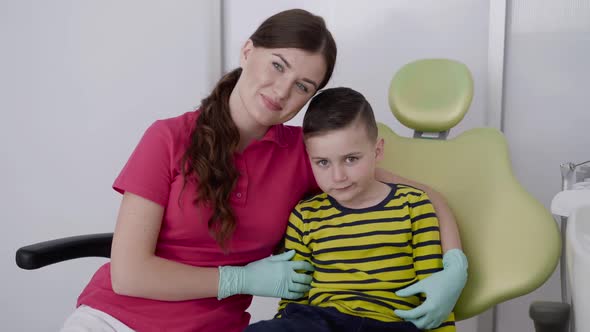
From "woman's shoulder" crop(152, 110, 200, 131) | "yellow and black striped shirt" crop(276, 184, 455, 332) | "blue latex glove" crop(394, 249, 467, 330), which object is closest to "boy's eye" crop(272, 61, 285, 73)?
"woman's shoulder" crop(152, 110, 200, 131)

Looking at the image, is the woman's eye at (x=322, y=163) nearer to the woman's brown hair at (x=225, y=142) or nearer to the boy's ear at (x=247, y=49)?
the woman's brown hair at (x=225, y=142)

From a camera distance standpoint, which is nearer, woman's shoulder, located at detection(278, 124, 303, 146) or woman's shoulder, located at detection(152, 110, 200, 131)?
woman's shoulder, located at detection(152, 110, 200, 131)

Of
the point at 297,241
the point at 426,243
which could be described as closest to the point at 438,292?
the point at 426,243

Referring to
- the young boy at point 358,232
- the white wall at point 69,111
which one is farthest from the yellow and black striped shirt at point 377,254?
the white wall at point 69,111

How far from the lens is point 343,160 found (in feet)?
3.96

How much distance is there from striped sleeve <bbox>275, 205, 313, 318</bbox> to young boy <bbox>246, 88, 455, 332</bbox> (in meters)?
0.02

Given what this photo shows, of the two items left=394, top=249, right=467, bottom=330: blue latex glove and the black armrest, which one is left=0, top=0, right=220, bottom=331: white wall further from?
left=394, top=249, right=467, bottom=330: blue latex glove

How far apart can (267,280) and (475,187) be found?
19.9 inches

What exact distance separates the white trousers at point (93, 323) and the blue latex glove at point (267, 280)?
211 millimetres

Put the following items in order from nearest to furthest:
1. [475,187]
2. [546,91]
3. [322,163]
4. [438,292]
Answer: [438,292], [322,163], [475,187], [546,91]

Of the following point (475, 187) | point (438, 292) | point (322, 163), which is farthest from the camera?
point (475, 187)

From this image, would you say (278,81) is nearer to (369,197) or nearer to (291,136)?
(291,136)

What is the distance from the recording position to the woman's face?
3.98 ft

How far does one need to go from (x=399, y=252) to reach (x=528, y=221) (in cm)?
27
